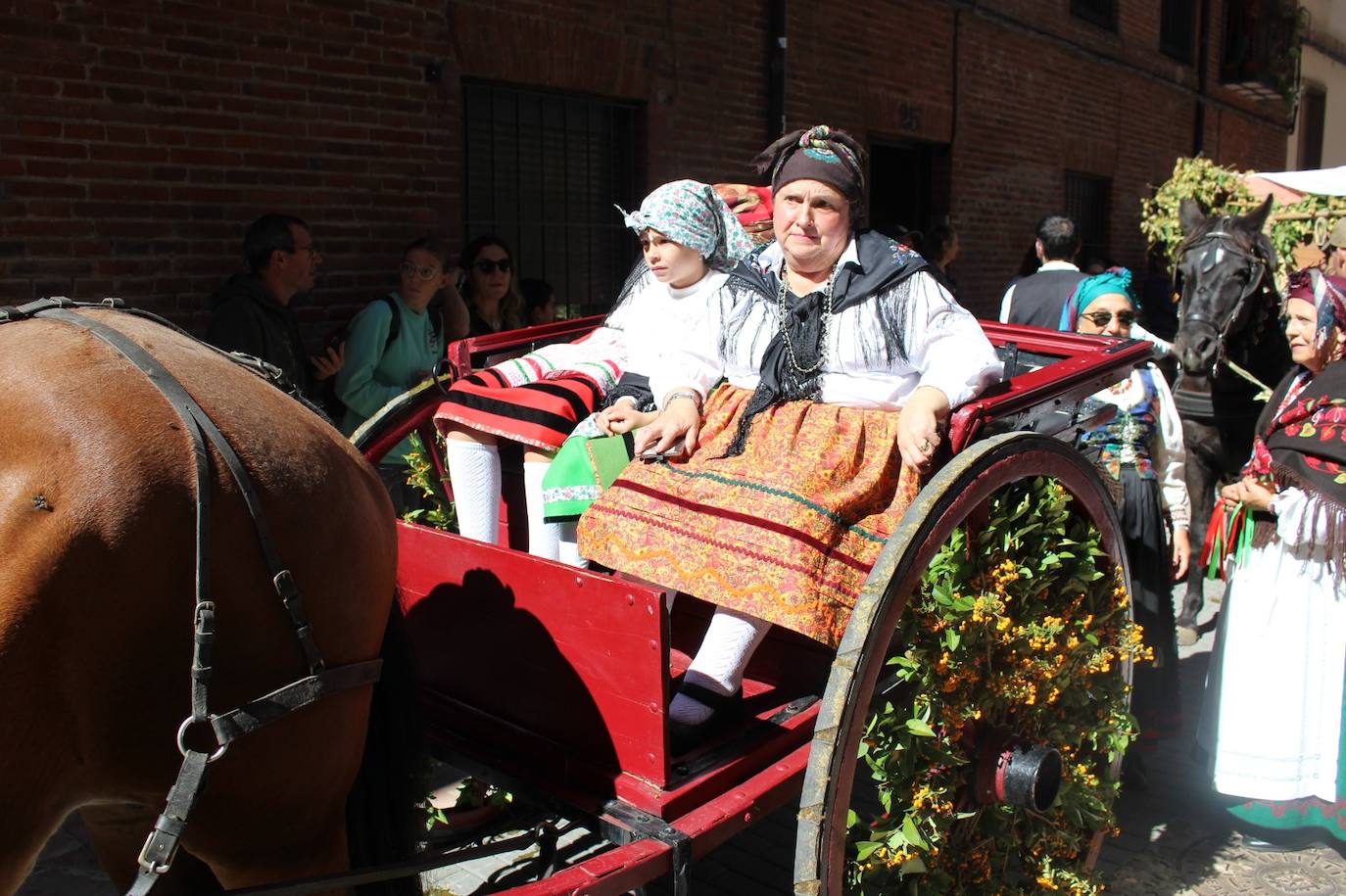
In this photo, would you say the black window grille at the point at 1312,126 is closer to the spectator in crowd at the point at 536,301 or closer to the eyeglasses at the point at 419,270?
the spectator in crowd at the point at 536,301

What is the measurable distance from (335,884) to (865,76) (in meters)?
8.46

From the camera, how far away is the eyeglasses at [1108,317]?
446 cm

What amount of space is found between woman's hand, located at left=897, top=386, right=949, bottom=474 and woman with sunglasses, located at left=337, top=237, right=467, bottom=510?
110 inches

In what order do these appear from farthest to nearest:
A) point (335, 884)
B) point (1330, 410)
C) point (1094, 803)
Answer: point (1330, 410), point (1094, 803), point (335, 884)

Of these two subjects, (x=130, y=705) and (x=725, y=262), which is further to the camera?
(x=725, y=262)

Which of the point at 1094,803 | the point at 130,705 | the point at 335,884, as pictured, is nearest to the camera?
the point at 130,705

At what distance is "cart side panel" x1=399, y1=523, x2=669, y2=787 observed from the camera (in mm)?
2293

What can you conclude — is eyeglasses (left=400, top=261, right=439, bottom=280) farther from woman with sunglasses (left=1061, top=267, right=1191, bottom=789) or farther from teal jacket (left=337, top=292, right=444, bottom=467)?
woman with sunglasses (left=1061, top=267, right=1191, bottom=789)

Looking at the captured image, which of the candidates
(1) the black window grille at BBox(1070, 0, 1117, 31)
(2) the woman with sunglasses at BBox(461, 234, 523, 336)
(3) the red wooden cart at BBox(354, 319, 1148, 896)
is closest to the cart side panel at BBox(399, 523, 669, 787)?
(3) the red wooden cart at BBox(354, 319, 1148, 896)

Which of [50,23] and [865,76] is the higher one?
[865,76]

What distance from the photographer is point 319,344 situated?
5.70 meters

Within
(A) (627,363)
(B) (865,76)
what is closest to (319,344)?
(A) (627,363)

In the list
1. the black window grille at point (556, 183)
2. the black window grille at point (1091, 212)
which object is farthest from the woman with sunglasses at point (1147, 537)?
the black window grille at point (1091, 212)

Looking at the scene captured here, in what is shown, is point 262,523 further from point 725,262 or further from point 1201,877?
point 1201,877
